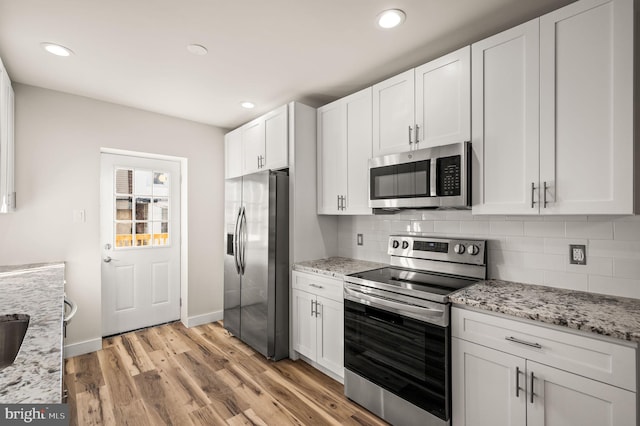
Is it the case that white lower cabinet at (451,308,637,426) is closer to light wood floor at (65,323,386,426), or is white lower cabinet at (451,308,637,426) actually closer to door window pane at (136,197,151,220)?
light wood floor at (65,323,386,426)

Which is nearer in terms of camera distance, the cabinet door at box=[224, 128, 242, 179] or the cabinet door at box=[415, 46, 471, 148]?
the cabinet door at box=[415, 46, 471, 148]

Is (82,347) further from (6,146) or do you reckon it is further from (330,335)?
(330,335)

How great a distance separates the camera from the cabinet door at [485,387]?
154cm

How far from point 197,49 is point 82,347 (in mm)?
2966

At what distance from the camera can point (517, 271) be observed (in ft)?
6.79

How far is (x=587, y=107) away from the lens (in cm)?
156

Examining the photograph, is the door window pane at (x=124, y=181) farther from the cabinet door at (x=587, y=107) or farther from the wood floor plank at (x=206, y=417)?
the cabinet door at (x=587, y=107)

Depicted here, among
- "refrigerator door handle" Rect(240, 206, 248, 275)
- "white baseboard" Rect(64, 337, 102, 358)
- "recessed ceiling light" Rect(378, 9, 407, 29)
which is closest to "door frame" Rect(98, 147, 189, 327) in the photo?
"white baseboard" Rect(64, 337, 102, 358)

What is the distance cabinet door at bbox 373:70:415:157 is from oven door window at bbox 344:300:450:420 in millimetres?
1222

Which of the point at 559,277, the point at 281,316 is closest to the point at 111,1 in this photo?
the point at 281,316

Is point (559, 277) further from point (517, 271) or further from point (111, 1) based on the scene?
point (111, 1)

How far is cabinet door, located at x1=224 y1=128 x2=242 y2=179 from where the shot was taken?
3738 mm

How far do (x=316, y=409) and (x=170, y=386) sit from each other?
1196 mm

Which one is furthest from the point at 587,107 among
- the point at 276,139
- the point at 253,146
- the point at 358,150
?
the point at 253,146
